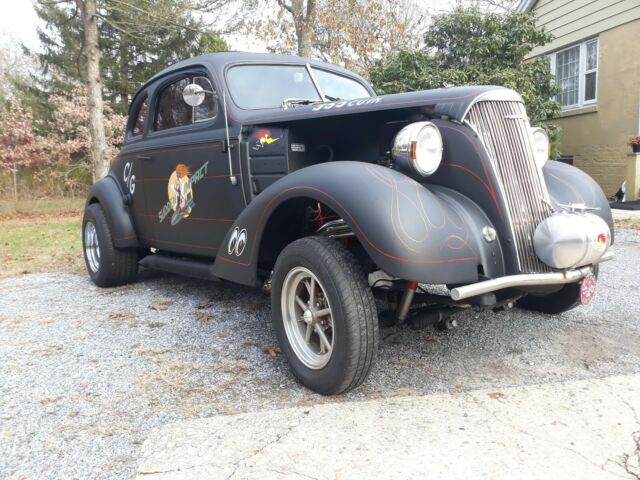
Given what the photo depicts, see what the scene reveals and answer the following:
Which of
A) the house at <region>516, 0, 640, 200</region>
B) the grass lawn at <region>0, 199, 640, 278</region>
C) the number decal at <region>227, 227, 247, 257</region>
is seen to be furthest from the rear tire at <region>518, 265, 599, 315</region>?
the house at <region>516, 0, 640, 200</region>

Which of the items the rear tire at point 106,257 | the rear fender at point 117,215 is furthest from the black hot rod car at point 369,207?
the rear tire at point 106,257

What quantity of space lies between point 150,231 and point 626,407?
381 cm

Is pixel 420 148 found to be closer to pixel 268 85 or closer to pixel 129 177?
pixel 268 85

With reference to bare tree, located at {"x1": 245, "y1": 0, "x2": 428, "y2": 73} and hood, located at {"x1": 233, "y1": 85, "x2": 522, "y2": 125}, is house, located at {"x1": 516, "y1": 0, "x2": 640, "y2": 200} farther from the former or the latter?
hood, located at {"x1": 233, "y1": 85, "x2": 522, "y2": 125}

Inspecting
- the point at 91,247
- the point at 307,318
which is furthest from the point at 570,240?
the point at 91,247

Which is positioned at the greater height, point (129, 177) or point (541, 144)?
point (541, 144)

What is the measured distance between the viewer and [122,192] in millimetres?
5078

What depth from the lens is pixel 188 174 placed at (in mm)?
4113

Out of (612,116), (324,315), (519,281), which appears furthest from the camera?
(612,116)

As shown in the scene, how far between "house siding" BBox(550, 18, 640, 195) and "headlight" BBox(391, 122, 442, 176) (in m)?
9.10

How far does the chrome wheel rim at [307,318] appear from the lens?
8.98 ft

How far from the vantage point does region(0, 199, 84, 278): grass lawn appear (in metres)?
6.85

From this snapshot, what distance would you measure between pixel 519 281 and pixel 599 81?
10209 mm

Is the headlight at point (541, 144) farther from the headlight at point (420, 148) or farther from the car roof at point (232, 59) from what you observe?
the car roof at point (232, 59)
